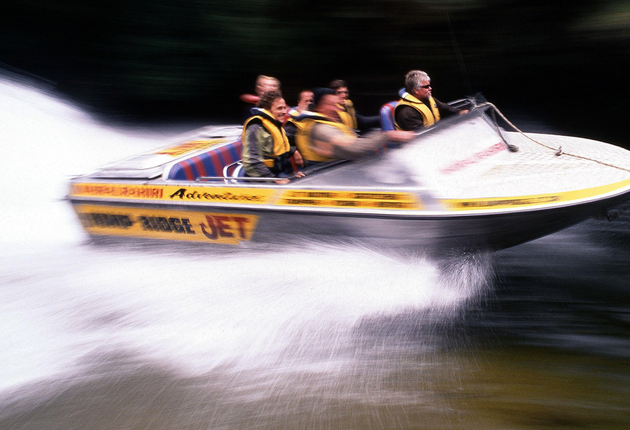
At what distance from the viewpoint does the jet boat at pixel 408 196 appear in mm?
2938

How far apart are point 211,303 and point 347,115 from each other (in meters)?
1.87

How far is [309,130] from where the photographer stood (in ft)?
11.3

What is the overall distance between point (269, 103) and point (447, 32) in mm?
2763

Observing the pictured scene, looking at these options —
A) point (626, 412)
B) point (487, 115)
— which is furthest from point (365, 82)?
point (626, 412)

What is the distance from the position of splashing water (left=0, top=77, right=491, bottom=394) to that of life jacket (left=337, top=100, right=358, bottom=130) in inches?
53.9

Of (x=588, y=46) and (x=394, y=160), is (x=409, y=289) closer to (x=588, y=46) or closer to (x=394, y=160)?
(x=394, y=160)

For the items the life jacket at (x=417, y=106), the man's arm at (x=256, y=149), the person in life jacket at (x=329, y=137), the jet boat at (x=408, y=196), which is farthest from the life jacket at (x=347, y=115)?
the jet boat at (x=408, y=196)

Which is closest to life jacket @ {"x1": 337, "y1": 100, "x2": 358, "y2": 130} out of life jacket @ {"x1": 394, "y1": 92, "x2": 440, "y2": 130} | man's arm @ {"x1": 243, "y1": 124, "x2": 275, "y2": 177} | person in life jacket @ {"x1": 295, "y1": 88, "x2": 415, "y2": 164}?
life jacket @ {"x1": 394, "y1": 92, "x2": 440, "y2": 130}

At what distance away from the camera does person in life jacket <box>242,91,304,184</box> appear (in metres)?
3.56

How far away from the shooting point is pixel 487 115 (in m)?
3.73

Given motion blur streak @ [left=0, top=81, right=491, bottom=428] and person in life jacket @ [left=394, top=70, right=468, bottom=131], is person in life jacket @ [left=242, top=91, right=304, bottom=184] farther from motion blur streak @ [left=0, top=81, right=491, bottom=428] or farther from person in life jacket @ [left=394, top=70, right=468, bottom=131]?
person in life jacket @ [left=394, top=70, right=468, bottom=131]

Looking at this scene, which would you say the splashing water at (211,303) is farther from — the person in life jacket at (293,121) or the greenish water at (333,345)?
the person in life jacket at (293,121)

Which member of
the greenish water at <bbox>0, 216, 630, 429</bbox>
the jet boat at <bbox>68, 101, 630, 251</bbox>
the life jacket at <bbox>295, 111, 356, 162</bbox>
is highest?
the life jacket at <bbox>295, 111, 356, 162</bbox>

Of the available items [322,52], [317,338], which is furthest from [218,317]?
[322,52]
